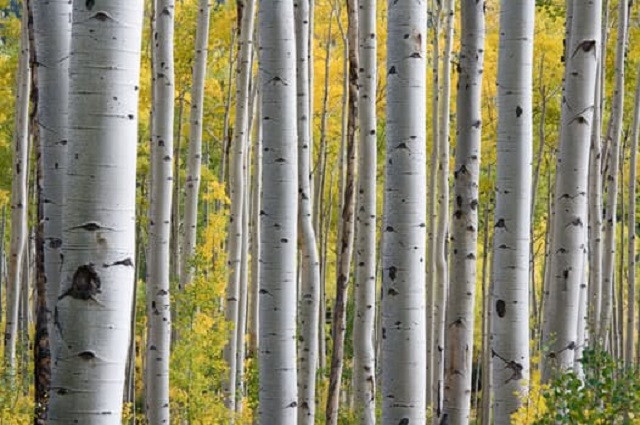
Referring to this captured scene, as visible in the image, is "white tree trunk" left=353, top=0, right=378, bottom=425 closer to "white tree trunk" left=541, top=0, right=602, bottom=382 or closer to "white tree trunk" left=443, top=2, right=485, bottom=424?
"white tree trunk" left=443, top=2, right=485, bottom=424

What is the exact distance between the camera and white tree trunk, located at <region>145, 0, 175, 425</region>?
952cm

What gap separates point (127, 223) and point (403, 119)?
89.6 inches

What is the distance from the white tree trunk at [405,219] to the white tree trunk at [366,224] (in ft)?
14.6

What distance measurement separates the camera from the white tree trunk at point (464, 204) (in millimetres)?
6547

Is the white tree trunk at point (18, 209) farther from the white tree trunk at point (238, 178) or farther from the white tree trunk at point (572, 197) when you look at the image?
the white tree trunk at point (572, 197)

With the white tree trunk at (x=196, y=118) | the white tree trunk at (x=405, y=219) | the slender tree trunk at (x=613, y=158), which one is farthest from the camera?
the slender tree trunk at (x=613, y=158)

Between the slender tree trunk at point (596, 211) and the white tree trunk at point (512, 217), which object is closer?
the white tree trunk at point (512, 217)

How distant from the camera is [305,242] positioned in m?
9.59

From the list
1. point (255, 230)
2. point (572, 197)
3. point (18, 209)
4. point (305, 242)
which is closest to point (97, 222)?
point (572, 197)

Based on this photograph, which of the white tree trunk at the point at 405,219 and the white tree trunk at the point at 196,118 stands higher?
the white tree trunk at the point at 196,118

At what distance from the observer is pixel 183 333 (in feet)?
41.5

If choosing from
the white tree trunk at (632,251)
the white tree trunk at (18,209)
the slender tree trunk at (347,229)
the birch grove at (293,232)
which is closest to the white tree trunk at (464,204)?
the birch grove at (293,232)

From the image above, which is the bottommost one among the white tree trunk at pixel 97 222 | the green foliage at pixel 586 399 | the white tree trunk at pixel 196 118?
the green foliage at pixel 586 399

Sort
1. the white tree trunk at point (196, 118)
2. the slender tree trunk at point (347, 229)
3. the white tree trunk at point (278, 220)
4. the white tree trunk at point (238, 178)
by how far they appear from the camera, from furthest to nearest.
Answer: the white tree trunk at point (238, 178), the white tree trunk at point (196, 118), the slender tree trunk at point (347, 229), the white tree trunk at point (278, 220)
